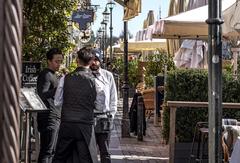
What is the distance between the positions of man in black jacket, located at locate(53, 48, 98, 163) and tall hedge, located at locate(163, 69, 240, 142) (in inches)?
103

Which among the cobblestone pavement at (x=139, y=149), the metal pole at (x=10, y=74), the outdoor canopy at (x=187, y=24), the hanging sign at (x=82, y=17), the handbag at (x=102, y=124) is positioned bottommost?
the cobblestone pavement at (x=139, y=149)

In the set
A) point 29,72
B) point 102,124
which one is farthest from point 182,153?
point 29,72

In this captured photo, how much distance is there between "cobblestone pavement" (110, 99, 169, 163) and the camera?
383 inches

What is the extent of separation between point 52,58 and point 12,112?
6.23m

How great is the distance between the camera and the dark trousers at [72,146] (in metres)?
6.41

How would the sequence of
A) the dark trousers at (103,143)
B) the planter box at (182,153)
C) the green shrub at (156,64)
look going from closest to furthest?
the dark trousers at (103,143) < the planter box at (182,153) < the green shrub at (156,64)

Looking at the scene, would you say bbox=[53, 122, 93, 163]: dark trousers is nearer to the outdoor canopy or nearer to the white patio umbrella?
the white patio umbrella

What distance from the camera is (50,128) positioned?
730 cm

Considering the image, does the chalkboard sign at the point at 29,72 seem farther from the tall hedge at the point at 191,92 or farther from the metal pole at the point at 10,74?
the metal pole at the point at 10,74

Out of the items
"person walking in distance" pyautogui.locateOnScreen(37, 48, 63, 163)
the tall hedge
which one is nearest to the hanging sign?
the tall hedge

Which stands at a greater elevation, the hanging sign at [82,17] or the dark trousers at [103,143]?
the hanging sign at [82,17]

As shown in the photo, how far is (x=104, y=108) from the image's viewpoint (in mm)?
7152

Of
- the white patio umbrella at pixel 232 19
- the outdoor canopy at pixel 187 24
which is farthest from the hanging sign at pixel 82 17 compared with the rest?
the white patio umbrella at pixel 232 19

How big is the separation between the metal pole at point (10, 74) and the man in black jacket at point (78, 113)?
498cm
